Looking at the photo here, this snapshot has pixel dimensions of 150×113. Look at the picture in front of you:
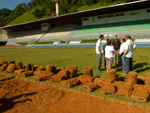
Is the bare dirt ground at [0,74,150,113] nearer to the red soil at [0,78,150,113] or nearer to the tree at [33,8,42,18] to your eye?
the red soil at [0,78,150,113]

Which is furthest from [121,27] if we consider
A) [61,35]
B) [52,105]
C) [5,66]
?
[52,105]

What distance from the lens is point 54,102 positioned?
3.61 metres

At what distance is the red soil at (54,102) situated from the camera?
318 cm

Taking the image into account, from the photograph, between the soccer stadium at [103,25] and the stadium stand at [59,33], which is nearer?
the soccer stadium at [103,25]

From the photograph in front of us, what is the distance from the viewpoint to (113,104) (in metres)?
3.34

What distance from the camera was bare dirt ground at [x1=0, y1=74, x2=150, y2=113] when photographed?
3184mm

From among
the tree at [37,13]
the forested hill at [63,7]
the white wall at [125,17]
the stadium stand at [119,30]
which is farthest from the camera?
the tree at [37,13]

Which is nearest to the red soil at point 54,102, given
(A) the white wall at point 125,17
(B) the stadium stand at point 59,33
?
(A) the white wall at point 125,17

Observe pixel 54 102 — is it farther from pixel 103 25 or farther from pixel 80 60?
pixel 103 25

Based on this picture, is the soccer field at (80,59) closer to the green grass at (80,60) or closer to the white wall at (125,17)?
the green grass at (80,60)

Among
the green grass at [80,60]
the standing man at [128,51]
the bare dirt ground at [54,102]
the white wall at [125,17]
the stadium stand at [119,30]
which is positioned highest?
the white wall at [125,17]

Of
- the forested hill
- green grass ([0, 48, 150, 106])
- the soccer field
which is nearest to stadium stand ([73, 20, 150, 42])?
the soccer field

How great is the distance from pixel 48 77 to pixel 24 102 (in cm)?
188

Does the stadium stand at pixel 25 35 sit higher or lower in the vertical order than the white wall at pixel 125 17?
lower
